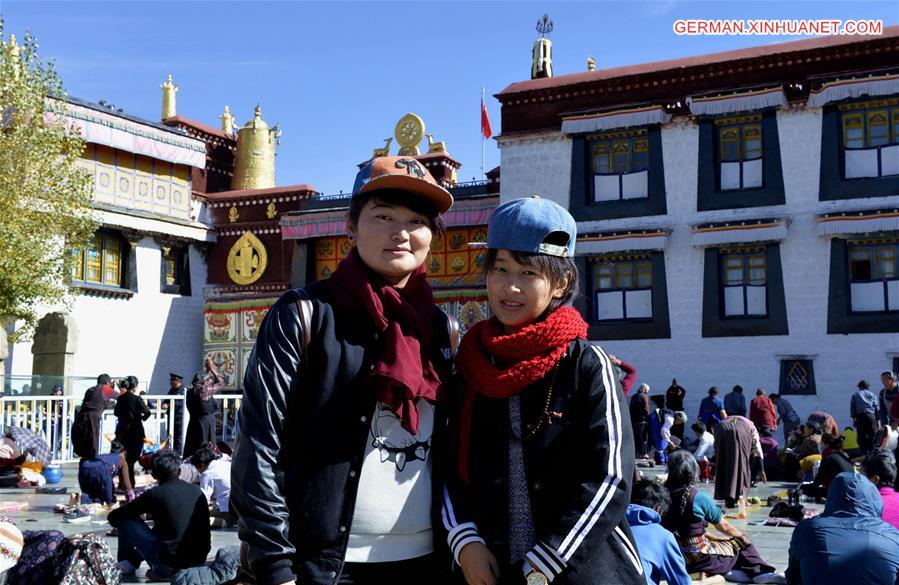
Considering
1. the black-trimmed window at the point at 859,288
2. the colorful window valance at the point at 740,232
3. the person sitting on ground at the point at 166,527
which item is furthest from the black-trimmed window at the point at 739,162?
the person sitting on ground at the point at 166,527

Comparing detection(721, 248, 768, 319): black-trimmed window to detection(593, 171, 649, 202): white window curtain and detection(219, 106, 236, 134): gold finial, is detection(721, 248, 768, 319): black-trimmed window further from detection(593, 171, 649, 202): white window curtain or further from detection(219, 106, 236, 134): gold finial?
detection(219, 106, 236, 134): gold finial

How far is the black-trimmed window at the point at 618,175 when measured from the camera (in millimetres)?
22047

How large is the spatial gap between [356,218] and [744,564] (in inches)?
242

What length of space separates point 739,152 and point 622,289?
4314 mm

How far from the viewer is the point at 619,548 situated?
266 cm

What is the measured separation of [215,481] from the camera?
33.0 ft

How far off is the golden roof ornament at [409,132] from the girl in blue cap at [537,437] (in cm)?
2369

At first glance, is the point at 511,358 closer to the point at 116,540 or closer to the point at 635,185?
the point at 116,540

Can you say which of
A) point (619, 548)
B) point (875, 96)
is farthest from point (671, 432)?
point (619, 548)

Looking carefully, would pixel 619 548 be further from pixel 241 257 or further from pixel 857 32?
pixel 241 257

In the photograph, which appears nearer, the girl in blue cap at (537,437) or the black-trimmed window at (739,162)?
the girl in blue cap at (537,437)

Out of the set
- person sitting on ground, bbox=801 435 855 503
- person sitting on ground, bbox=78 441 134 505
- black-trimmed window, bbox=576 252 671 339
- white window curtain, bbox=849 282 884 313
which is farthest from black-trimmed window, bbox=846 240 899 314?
person sitting on ground, bbox=78 441 134 505

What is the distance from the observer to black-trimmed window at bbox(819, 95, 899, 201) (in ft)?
65.0

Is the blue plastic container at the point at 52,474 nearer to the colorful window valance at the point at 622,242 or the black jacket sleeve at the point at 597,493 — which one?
the colorful window valance at the point at 622,242
